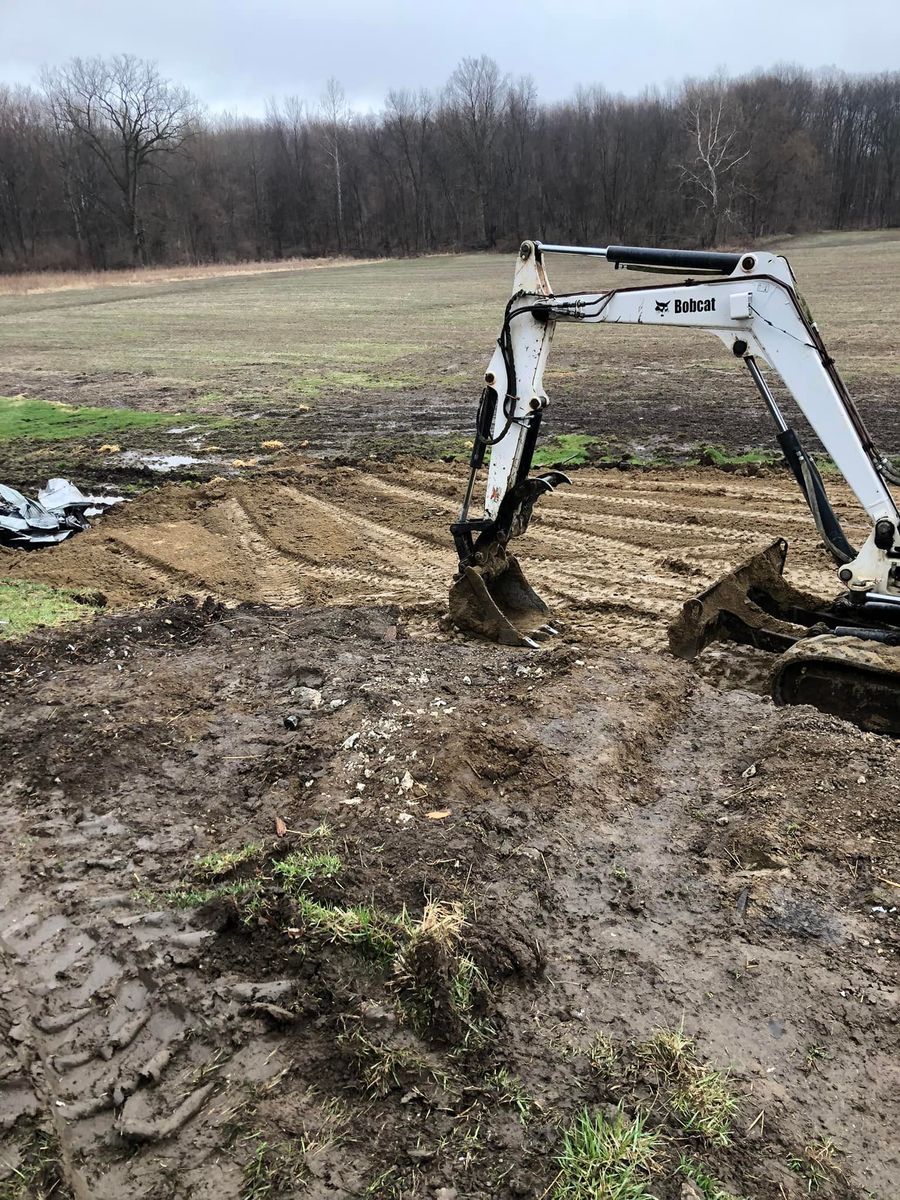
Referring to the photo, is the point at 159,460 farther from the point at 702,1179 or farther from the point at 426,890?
the point at 702,1179

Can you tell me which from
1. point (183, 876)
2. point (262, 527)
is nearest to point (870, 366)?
point (262, 527)

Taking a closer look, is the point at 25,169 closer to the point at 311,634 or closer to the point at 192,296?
the point at 192,296

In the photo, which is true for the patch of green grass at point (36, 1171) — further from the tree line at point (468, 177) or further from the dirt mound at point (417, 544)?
the tree line at point (468, 177)

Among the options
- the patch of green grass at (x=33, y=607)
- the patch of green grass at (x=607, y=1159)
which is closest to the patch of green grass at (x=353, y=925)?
the patch of green grass at (x=607, y=1159)

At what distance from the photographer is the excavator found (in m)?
4.97

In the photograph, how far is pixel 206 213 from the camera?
7500 centimetres

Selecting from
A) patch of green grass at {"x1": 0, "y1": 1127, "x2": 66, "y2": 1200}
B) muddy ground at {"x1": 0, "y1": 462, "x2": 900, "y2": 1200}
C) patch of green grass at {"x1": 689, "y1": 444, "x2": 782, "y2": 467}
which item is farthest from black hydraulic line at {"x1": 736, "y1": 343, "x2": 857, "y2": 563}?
patch of green grass at {"x1": 689, "y1": 444, "x2": 782, "y2": 467}

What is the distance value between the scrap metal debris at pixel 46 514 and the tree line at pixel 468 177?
5877 cm

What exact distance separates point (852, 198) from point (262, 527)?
7734 centimetres

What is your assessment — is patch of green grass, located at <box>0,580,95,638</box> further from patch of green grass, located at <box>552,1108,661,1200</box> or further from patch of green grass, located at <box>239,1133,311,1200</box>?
patch of green grass, located at <box>552,1108,661,1200</box>

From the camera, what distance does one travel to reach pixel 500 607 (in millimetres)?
6742

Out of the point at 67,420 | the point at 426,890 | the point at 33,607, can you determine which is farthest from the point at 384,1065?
the point at 67,420

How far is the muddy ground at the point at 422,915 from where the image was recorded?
270 cm

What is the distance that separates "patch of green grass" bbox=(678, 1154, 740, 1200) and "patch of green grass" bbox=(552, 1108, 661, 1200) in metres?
0.08
